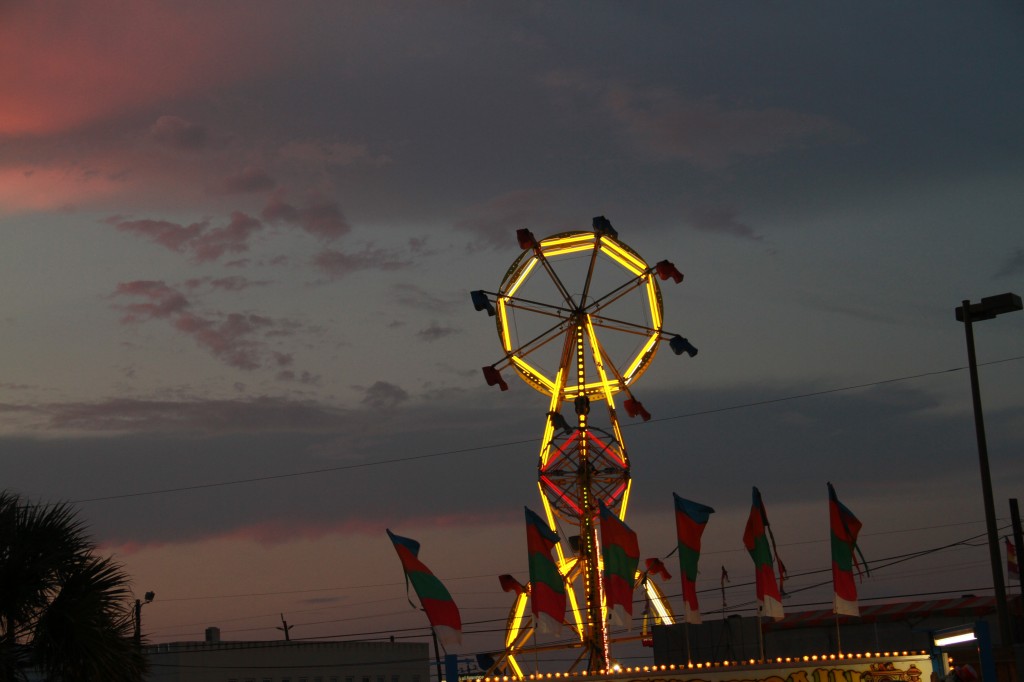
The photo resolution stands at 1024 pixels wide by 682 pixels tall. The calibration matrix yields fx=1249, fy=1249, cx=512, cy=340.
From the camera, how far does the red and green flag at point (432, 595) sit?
25938mm

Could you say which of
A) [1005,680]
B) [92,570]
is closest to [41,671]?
[92,570]

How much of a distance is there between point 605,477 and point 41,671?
1636 cm

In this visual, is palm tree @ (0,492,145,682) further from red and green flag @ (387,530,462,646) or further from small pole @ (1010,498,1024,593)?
small pole @ (1010,498,1024,593)

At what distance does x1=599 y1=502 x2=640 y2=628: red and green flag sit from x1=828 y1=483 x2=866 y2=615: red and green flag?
14.5 feet

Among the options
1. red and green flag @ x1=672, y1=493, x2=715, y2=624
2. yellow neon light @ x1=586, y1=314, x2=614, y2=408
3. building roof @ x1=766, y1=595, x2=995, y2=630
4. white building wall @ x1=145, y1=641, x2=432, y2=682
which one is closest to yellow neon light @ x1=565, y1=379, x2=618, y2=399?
yellow neon light @ x1=586, y1=314, x2=614, y2=408

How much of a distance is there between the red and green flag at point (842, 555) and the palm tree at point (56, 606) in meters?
15.4

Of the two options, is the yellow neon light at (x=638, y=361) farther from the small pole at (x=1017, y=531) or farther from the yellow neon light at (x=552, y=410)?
the small pole at (x=1017, y=531)

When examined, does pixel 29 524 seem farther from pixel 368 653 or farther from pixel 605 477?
pixel 368 653

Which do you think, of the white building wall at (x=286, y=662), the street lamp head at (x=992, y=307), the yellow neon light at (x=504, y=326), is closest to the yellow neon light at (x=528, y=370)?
the yellow neon light at (x=504, y=326)

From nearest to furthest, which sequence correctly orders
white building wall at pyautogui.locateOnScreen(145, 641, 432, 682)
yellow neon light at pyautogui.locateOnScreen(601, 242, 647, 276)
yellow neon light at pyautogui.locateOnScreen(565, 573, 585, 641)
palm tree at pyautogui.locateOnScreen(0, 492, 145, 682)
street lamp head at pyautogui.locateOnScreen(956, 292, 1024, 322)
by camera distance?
palm tree at pyautogui.locateOnScreen(0, 492, 145, 682), street lamp head at pyautogui.locateOnScreen(956, 292, 1024, 322), yellow neon light at pyautogui.locateOnScreen(565, 573, 585, 641), yellow neon light at pyautogui.locateOnScreen(601, 242, 647, 276), white building wall at pyautogui.locateOnScreen(145, 641, 432, 682)

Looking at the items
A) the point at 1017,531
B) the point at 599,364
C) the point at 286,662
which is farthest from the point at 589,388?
the point at 286,662

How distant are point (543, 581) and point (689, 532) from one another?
3.46 metres

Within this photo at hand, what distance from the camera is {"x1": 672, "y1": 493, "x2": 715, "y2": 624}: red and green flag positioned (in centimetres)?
2741

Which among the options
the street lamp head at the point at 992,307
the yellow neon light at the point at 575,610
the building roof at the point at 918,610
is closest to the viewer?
the street lamp head at the point at 992,307
